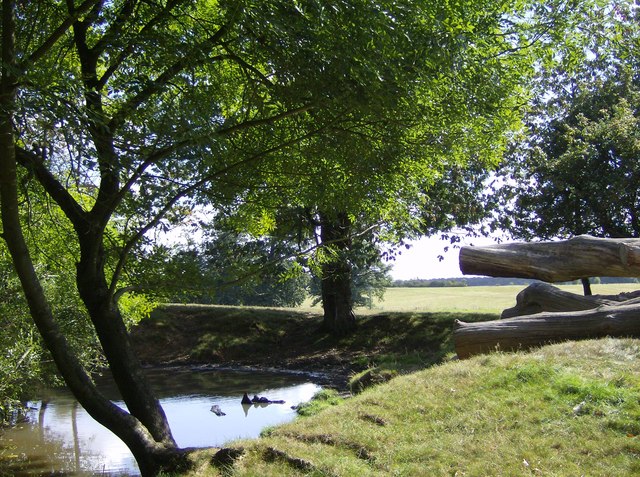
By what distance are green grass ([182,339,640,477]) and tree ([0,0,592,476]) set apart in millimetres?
1646

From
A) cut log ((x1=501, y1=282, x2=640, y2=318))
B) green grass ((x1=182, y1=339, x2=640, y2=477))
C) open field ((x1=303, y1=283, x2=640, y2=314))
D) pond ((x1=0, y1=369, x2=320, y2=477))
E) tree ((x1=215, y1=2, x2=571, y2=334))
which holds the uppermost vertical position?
tree ((x1=215, y1=2, x2=571, y2=334))

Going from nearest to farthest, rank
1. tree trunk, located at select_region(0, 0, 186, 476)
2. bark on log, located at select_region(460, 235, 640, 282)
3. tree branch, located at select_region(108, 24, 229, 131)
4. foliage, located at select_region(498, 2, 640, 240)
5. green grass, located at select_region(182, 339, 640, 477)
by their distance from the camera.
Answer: green grass, located at select_region(182, 339, 640, 477)
tree branch, located at select_region(108, 24, 229, 131)
tree trunk, located at select_region(0, 0, 186, 476)
bark on log, located at select_region(460, 235, 640, 282)
foliage, located at select_region(498, 2, 640, 240)

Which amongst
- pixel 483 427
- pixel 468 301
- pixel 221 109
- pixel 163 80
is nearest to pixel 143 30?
pixel 163 80

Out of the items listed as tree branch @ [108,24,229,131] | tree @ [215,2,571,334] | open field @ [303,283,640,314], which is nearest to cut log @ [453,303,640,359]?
tree @ [215,2,571,334]

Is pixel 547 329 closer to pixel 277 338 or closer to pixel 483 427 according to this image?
pixel 483 427

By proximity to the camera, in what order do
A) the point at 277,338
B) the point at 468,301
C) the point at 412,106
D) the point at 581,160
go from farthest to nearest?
the point at 468,301 < the point at 277,338 < the point at 581,160 < the point at 412,106

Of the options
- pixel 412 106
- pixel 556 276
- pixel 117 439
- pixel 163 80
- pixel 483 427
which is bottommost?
pixel 117 439

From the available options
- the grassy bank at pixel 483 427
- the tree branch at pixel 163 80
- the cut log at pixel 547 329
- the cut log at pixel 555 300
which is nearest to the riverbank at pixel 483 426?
the grassy bank at pixel 483 427

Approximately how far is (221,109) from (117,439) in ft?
27.1

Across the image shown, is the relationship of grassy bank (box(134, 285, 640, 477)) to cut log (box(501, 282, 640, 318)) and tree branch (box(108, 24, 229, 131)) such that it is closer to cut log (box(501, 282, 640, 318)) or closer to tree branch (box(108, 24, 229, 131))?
cut log (box(501, 282, 640, 318))

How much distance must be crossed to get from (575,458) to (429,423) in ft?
6.19

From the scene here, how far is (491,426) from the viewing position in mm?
6715

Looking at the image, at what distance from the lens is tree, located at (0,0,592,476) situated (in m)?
5.93

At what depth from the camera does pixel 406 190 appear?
9.08 m
